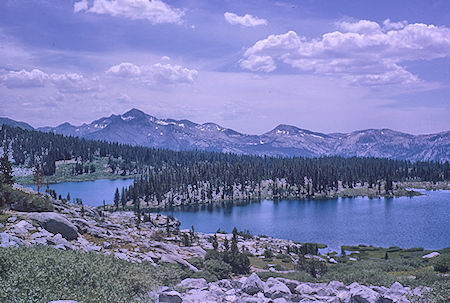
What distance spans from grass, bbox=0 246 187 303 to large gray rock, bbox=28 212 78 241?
11.4 m

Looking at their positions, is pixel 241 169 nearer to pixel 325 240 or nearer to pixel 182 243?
pixel 325 240

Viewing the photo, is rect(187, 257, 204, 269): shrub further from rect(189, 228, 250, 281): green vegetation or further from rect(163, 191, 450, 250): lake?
rect(163, 191, 450, 250): lake

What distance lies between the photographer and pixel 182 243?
50031mm

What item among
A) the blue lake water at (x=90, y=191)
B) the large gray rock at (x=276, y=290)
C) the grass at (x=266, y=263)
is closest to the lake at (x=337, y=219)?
the blue lake water at (x=90, y=191)

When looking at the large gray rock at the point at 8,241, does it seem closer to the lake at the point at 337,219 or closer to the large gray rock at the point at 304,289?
the large gray rock at the point at 304,289

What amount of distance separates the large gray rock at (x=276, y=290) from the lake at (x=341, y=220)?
52163 millimetres

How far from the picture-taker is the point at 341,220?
104 metres

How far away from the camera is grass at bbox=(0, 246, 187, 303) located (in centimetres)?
1366

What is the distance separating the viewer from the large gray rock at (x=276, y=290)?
22.2 metres

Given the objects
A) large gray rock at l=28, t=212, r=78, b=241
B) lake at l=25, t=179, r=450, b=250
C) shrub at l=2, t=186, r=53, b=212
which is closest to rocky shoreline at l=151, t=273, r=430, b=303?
large gray rock at l=28, t=212, r=78, b=241

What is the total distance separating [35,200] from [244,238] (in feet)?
134

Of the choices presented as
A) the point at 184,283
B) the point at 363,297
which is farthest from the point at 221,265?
the point at 363,297

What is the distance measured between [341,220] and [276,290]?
88.1 metres

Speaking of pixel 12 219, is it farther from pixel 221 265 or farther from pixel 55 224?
pixel 221 265
